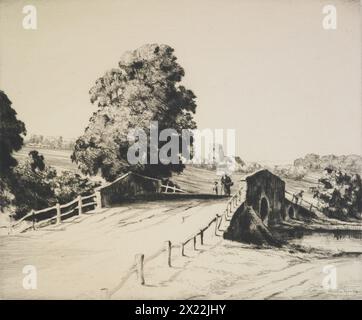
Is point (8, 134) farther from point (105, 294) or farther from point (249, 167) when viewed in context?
point (249, 167)

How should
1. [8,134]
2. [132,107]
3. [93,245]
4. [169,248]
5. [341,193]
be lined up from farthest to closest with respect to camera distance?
[341,193], [132,107], [8,134], [93,245], [169,248]

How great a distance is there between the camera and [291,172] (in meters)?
8.79

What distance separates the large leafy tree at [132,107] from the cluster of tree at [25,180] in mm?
319

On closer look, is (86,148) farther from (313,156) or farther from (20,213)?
(313,156)

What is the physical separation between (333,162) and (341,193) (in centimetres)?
48

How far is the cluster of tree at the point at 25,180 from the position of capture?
858cm

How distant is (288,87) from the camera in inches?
354

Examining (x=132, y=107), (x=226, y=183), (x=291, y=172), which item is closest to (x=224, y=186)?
(x=226, y=183)

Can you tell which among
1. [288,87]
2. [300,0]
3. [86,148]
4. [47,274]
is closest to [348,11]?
[300,0]

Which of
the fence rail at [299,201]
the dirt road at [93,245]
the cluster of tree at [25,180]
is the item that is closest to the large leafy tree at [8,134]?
the cluster of tree at [25,180]

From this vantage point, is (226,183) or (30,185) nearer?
(30,185)

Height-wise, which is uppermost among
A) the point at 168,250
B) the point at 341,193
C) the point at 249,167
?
the point at 249,167

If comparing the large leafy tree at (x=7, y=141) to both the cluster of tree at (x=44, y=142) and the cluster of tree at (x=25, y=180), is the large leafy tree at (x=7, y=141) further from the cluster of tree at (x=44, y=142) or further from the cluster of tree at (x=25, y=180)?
the cluster of tree at (x=44, y=142)

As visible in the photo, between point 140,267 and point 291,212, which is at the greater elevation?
point 291,212
